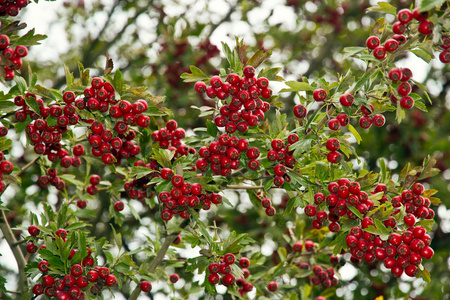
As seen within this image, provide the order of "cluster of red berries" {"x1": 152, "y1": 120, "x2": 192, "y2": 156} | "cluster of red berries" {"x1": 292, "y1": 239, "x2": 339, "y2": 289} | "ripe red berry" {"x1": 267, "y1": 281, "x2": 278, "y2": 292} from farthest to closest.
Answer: "cluster of red berries" {"x1": 292, "y1": 239, "x2": 339, "y2": 289} < "ripe red berry" {"x1": 267, "y1": 281, "x2": 278, "y2": 292} < "cluster of red berries" {"x1": 152, "y1": 120, "x2": 192, "y2": 156}

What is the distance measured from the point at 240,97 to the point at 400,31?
1.10 meters

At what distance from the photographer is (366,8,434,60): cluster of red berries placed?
103 inches

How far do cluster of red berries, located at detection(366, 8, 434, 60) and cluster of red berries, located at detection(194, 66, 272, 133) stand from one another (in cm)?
78

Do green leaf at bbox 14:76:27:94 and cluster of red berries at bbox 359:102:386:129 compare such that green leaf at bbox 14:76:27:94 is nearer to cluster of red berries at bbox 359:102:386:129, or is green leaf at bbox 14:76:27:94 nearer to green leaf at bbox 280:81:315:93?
green leaf at bbox 280:81:315:93

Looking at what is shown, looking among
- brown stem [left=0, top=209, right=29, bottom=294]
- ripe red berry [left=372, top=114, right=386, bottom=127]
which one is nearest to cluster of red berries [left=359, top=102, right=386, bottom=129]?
ripe red berry [left=372, top=114, right=386, bottom=127]

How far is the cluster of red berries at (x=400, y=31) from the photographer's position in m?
2.62

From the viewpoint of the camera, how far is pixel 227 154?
10.5 ft

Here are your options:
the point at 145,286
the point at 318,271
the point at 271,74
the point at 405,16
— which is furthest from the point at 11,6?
the point at 318,271

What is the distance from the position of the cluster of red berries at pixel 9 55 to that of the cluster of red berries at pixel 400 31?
8.38 ft

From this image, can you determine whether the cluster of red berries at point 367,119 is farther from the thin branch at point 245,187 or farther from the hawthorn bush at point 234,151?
the thin branch at point 245,187

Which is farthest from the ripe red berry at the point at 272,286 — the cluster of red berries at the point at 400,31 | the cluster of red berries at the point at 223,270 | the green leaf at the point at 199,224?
the cluster of red berries at the point at 400,31

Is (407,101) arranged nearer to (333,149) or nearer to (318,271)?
(333,149)

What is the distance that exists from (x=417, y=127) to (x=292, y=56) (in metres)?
2.50

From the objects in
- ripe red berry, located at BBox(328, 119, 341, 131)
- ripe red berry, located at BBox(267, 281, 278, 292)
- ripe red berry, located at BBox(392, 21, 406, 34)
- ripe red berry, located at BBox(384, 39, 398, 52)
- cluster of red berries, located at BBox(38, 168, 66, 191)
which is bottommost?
ripe red berry, located at BBox(267, 281, 278, 292)
